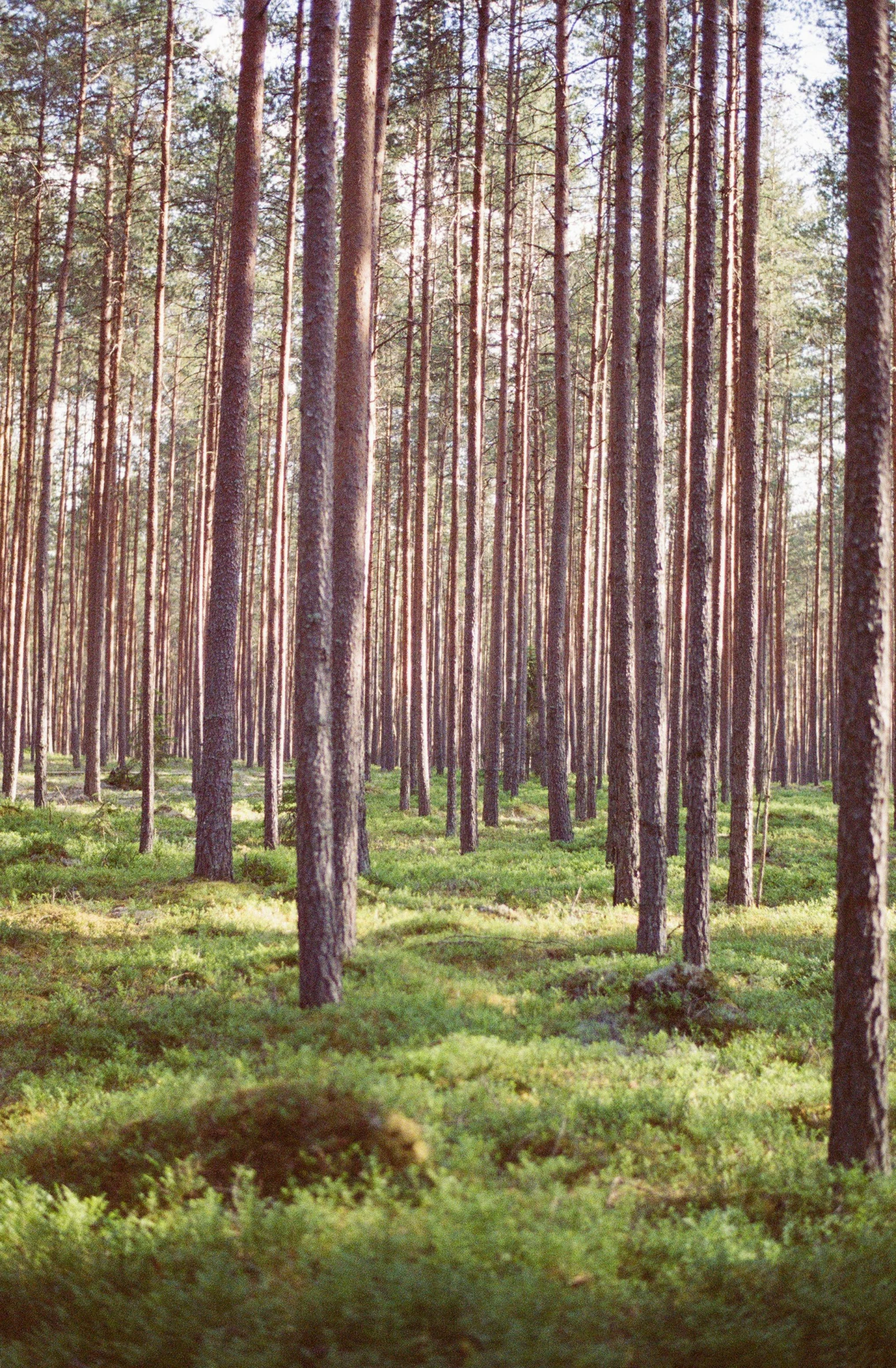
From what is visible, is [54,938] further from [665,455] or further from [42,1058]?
[665,455]

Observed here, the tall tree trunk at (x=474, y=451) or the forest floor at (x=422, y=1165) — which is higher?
the tall tree trunk at (x=474, y=451)

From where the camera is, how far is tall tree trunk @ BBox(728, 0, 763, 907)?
41.7 feet

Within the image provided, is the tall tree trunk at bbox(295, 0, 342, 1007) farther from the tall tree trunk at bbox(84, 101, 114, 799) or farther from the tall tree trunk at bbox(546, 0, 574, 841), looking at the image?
the tall tree trunk at bbox(84, 101, 114, 799)

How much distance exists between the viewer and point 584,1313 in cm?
390

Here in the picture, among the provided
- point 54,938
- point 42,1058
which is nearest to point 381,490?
point 54,938

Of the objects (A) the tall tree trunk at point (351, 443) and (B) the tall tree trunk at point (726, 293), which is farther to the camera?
(B) the tall tree trunk at point (726, 293)

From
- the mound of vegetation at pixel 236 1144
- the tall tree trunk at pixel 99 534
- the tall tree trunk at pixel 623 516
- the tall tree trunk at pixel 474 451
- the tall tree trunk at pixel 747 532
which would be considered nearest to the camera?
the mound of vegetation at pixel 236 1144

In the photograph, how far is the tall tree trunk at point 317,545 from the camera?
762 centimetres

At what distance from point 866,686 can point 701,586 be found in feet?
13.1

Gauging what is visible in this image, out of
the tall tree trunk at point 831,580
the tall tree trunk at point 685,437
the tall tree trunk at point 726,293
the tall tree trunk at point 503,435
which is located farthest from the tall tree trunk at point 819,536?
the tall tree trunk at point 726,293

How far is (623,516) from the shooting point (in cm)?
1239

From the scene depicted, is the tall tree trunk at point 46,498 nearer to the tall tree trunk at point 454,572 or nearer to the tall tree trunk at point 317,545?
the tall tree trunk at point 454,572

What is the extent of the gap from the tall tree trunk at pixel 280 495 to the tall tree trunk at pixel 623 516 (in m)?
5.32

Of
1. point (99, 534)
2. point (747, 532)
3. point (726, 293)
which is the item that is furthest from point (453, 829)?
point (726, 293)
